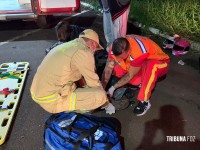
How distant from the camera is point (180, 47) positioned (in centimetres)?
484

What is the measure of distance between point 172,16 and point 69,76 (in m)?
3.65

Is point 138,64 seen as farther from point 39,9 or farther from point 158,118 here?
point 39,9

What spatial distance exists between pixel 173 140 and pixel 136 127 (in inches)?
18.4

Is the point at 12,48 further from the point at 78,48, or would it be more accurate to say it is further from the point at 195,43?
the point at 195,43

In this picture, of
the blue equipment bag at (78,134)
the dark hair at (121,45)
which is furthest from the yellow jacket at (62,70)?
the dark hair at (121,45)

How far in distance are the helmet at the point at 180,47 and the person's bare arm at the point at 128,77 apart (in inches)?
72.4

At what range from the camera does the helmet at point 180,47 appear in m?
4.82

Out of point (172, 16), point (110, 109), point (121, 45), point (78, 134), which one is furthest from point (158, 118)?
point (172, 16)

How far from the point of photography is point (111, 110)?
11.1 feet

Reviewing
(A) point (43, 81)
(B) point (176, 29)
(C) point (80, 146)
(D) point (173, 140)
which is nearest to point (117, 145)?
(C) point (80, 146)

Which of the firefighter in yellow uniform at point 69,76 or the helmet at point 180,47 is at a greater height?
the firefighter in yellow uniform at point 69,76

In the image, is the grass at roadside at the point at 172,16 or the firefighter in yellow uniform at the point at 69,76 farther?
the grass at roadside at the point at 172,16

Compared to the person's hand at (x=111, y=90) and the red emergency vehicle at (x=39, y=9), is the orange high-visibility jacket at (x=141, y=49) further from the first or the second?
the red emergency vehicle at (x=39, y=9)

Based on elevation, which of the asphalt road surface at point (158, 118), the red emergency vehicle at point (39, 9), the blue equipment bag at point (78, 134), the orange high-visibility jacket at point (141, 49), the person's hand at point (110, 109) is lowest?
the asphalt road surface at point (158, 118)
